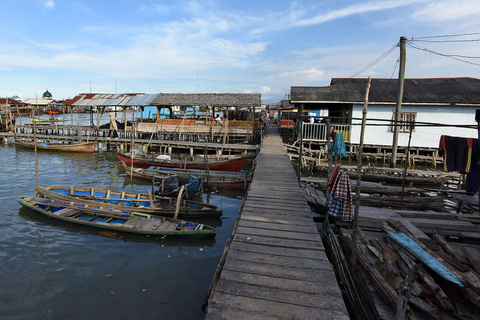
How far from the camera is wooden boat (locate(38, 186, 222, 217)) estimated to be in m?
10.9

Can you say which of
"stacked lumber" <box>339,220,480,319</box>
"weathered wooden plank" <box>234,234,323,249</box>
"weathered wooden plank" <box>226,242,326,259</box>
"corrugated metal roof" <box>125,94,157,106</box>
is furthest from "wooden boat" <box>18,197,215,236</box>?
"corrugated metal roof" <box>125,94,157,106</box>

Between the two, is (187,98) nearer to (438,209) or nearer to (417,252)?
(438,209)

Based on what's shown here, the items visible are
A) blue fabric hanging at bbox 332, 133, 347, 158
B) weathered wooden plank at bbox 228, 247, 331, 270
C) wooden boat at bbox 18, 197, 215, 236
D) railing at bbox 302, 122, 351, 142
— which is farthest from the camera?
railing at bbox 302, 122, 351, 142

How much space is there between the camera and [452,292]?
464 cm

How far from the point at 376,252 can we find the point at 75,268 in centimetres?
807

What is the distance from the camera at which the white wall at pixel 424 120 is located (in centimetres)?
2042

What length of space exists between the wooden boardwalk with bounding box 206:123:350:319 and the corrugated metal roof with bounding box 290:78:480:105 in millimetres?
15314

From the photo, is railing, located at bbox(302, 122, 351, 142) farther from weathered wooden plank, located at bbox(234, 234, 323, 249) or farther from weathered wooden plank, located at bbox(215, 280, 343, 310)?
weathered wooden plank, located at bbox(215, 280, 343, 310)

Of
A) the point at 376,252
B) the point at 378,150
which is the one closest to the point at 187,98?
the point at 378,150

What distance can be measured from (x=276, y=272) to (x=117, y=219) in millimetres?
7718

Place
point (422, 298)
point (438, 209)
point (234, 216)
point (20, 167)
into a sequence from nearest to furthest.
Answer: point (422, 298) < point (438, 209) < point (234, 216) < point (20, 167)

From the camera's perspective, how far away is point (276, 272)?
4996mm

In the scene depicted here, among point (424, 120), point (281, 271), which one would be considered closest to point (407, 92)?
point (424, 120)

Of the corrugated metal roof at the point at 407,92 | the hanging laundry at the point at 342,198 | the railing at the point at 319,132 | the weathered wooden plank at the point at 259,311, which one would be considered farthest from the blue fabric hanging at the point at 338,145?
the railing at the point at 319,132
